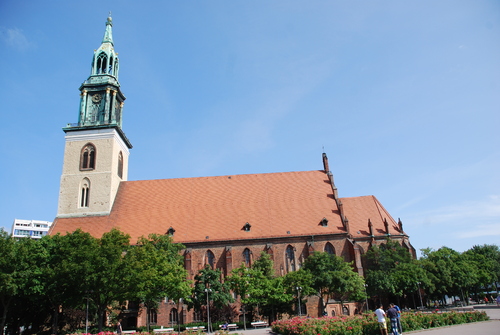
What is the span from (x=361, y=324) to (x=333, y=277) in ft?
50.1

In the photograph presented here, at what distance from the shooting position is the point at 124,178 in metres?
50.2

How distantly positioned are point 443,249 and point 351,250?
54.9 feet

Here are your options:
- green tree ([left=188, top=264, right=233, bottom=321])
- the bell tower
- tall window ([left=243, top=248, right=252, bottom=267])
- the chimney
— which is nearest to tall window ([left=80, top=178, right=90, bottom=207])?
the bell tower

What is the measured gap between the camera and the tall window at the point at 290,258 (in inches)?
1646

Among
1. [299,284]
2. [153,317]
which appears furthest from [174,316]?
[299,284]

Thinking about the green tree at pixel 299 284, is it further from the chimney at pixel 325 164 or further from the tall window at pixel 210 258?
the chimney at pixel 325 164

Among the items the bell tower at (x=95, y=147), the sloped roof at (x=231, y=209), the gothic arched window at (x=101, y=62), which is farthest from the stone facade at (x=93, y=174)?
the gothic arched window at (x=101, y=62)

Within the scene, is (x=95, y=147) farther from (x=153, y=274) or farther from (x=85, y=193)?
(x=153, y=274)

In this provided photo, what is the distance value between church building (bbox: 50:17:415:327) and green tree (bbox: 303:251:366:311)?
3959 millimetres

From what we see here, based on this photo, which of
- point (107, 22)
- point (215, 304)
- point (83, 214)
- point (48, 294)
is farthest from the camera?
point (107, 22)

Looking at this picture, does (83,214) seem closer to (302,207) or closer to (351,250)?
(302,207)

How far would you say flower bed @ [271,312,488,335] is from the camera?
63.7 feet

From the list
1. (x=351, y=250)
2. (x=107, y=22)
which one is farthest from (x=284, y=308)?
(x=107, y=22)

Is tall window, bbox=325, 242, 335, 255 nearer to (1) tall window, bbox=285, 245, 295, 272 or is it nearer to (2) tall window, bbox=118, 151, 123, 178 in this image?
(1) tall window, bbox=285, 245, 295, 272
